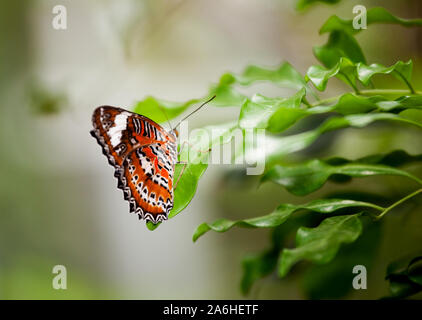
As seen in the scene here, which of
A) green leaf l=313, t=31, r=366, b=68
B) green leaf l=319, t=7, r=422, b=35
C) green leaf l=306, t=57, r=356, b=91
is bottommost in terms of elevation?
green leaf l=306, t=57, r=356, b=91

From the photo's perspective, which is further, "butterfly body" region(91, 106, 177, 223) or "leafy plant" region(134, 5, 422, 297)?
"butterfly body" region(91, 106, 177, 223)

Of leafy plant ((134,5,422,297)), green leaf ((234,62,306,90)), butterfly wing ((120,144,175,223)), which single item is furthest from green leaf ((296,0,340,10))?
butterfly wing ((120,144,175,223))

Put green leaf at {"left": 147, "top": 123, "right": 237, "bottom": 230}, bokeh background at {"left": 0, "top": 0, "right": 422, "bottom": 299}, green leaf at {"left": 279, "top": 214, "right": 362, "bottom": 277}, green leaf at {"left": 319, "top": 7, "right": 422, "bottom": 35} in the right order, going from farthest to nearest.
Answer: bokeh background at {"left": 0, "top": 0, "right": 422, "bottom": 299}, green leaf at {"left": 319, "top": 7, "right": 422, "bottom": 35}, green leaf at {"left": 147, "top": 123, "right": 237, "bottom": 230}, green leaf at {"left": 279, "top": 214, "right": 362, "bottom": 277}

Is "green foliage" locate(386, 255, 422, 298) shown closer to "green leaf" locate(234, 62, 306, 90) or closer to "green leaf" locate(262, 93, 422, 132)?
"green leaf" locate(262, 93, 422, 132)

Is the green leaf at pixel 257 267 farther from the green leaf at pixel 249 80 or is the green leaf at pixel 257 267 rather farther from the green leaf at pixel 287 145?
the green leaf at pixel 249 80

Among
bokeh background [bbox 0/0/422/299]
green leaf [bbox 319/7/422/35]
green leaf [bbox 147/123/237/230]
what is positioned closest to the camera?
green leaf [bbox 147/123/237/230]

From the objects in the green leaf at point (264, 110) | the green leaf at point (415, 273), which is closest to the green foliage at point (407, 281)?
the green leaf at point (415, 273)

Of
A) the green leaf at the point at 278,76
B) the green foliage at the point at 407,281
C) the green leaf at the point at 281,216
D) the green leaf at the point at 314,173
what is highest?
the green leaf at the point at 278,76

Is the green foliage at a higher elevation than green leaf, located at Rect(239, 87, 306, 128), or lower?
lower
